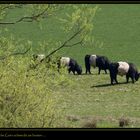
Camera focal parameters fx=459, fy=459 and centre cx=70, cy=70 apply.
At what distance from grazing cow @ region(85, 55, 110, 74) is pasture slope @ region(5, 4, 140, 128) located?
1.02 feet

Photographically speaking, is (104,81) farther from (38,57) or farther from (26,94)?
(26,94)

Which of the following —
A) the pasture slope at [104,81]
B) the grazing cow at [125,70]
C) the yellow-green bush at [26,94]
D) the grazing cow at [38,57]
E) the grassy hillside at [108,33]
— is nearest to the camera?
the yellow-green bush at [26,94]

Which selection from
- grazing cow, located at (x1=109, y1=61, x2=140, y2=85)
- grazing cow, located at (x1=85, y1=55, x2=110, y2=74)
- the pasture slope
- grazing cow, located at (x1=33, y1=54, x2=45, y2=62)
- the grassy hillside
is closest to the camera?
grazing cow, located at (x1=33, y1=54, x2=45, y2=62)

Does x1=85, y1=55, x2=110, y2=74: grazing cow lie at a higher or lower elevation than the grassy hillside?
lower

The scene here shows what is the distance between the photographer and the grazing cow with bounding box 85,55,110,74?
59.3ft

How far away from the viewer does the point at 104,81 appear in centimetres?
1580

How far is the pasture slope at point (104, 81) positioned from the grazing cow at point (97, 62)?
0.31 meters

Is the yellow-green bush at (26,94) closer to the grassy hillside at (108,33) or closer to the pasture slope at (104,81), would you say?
the pasture slope at (104,81)

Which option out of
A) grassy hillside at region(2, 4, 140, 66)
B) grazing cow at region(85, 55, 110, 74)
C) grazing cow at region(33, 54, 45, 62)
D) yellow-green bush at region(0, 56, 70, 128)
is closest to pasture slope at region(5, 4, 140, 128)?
grassy hillside at region(2, 4, 140, 66)

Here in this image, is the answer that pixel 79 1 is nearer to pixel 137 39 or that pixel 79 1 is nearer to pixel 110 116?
pixel 110 116

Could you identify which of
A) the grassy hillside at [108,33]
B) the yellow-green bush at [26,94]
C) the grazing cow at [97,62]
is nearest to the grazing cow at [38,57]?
the yellow-green bush at [26,94]

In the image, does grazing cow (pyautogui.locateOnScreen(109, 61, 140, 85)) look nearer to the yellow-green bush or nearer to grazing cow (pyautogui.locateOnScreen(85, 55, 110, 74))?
grazing cow (pyautogui.locateOnScreen(85, 55, 110, 74))

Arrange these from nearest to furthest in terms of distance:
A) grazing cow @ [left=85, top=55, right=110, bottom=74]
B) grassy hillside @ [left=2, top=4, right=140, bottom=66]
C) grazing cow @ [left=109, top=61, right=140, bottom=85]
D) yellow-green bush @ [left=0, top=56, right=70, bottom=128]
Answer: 1. yellow-green bush @ [left=0, top=56, right=70, bottom=128]
2. grazing cow @ [left=109, top=61, right=140, bottom=85]
3. grazing cow @ [left=85, top=55, right=110, bottom=74]
4. grassy hillside @ [left=2, top=4, right=140, bottom=66]

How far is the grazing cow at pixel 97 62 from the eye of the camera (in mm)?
18078
